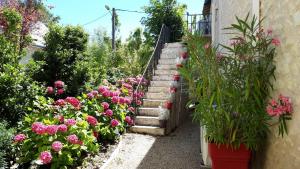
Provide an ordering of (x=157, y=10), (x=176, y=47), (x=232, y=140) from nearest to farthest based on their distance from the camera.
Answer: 1. (x=232, y=140)
2. (x=176, y=47)
3. (x=157, y=10)

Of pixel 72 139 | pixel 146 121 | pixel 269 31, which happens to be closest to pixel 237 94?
pixel 269 31

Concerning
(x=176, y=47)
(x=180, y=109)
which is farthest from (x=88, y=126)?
(x=176, y=47)

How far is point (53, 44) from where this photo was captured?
827 centimetres

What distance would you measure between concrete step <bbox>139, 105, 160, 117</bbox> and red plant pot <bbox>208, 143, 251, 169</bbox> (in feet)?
15.0

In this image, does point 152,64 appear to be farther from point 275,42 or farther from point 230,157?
point 275,42

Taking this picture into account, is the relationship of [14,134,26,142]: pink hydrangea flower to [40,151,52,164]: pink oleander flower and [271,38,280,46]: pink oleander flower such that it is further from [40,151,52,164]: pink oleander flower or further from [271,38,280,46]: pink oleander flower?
[271,38,280,46]: pink oleander flower

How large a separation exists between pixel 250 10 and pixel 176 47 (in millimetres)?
7595

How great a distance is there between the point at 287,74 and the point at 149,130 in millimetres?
4868

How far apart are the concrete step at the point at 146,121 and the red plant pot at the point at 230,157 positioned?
414 centimetres

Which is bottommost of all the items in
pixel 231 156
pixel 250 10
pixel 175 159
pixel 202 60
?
pixel 175 159

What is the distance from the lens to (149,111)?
28.7ft

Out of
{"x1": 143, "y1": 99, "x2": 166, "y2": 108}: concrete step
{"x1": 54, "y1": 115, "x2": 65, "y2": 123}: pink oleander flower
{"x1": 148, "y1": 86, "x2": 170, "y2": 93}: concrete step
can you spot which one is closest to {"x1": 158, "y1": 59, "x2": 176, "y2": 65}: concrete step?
{"x1": 148, "y1": 86, "x2": 170, "y2": 93}: concrete step

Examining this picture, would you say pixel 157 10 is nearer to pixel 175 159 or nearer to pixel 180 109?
pixel 180 109

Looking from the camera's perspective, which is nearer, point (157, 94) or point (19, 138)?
point (19, 138)
